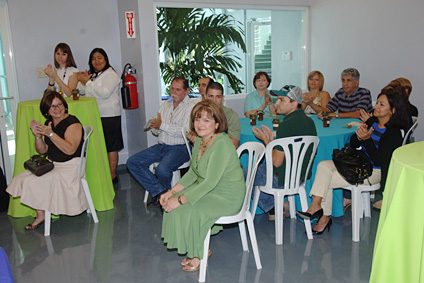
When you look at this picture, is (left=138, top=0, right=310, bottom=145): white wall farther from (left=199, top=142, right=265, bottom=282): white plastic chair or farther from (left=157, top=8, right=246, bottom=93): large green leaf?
(left=199, top=142, right=265, bottom=282): white plastic chair

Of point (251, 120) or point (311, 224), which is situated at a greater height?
point (251, 120)

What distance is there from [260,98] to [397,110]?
2.05 metres

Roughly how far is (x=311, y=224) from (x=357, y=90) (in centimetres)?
183

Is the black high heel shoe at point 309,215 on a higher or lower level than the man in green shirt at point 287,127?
lower

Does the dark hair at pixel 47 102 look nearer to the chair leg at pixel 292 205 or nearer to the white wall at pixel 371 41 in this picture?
the chair leg at pixel 292 205

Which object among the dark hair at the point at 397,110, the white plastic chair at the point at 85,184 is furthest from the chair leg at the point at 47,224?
the dark hair at the point at 397,110

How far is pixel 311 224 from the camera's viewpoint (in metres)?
4.16

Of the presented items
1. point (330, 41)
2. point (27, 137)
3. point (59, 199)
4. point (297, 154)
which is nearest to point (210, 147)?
point (297, 154)

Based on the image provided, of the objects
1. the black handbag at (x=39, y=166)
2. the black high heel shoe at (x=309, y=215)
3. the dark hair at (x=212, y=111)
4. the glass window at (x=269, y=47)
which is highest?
the glass window at (x=269, y=47)

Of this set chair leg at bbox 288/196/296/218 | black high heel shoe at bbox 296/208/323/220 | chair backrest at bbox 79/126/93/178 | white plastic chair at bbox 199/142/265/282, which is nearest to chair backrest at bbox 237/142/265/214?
white plastic chair at bbox 199/142/265/282

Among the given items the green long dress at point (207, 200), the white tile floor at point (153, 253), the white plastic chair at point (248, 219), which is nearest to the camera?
the green long dress at point (207, 200)

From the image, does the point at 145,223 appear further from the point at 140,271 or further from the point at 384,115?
the point at 384,115

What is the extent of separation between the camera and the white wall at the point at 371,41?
5.39 metres

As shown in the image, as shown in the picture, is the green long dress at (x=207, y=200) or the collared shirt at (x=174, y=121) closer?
the green long dress at (x=207, y=200)
